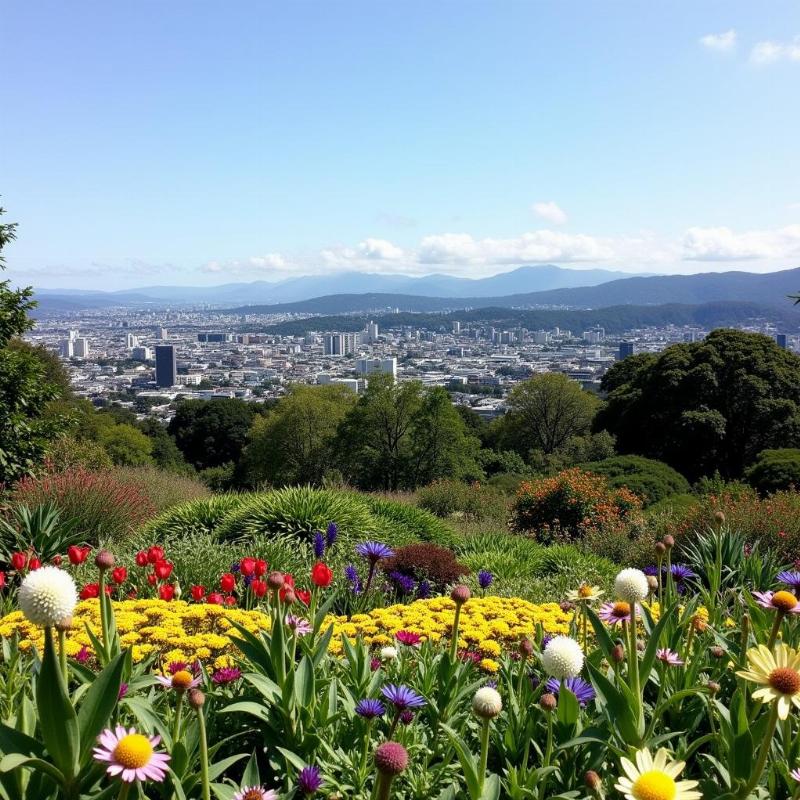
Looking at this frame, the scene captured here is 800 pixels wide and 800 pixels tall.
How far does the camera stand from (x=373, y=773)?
246 cm

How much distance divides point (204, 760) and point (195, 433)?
45114mm

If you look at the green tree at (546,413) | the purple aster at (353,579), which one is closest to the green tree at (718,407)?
the green tree at (546,413)

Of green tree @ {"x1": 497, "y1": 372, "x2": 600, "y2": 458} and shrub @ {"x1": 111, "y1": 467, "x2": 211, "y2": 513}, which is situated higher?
shrub @ {"x1": 111, "y1": 467, "x2": 211, "y2": 513}

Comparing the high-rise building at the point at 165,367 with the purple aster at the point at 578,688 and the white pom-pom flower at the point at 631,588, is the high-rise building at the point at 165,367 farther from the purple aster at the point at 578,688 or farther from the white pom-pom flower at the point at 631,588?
the white pom-pom flower at the point at 631,588

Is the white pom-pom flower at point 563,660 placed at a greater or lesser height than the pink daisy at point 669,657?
greater

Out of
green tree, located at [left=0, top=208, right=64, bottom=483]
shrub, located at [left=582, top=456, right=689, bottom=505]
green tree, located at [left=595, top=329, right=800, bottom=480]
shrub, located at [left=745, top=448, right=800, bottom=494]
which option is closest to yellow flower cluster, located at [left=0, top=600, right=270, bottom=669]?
green tree, located at [left=0, top=208, right=64, bottom=483]

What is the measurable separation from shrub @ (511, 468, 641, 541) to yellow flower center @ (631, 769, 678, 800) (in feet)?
35.1

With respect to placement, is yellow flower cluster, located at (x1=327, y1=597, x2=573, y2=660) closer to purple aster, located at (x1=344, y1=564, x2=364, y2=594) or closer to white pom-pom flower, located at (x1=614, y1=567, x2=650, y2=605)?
purple aster, located at (x1=344, y1=564, x2=364, y2=594)

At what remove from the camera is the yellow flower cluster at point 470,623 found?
3.84m

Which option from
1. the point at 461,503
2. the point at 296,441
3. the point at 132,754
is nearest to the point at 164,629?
the point at 132,754

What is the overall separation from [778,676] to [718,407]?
2615cm

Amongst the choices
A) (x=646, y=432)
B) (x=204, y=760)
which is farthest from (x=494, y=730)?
(x=646, y=432)

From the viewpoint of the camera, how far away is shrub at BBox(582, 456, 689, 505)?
14258mm

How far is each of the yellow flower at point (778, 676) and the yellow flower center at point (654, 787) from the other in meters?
0.28
